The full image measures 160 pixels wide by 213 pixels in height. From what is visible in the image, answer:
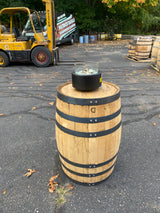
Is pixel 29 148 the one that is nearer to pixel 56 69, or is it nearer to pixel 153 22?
pixel 56 69

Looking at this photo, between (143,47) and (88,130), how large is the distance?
8247mm

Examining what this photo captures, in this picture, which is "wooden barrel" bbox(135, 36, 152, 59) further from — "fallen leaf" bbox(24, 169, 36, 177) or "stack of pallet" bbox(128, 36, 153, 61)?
"fallen leaf" bbox(24, 169, 36, 177)

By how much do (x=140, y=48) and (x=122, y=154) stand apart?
7.56 metres

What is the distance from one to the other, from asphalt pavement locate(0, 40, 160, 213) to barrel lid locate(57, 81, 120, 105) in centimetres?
117

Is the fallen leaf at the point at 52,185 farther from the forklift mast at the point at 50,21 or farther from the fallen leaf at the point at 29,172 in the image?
the forklift mast at the point at 50,21

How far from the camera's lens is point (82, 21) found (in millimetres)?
20078

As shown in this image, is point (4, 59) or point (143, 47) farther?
point (143, 47)

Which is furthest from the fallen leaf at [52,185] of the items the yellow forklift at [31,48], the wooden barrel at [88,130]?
the yellow forklift at [31,48]

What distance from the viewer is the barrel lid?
1751mm

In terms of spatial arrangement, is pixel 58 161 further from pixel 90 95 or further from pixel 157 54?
pixel 157 54

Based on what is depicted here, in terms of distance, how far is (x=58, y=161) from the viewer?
8.66ft

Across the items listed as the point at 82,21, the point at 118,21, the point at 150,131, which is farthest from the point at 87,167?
the point at 118,21

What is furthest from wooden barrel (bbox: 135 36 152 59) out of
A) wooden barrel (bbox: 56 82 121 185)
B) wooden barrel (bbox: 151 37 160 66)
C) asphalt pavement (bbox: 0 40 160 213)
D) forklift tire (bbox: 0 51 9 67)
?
wooden barrel (bbox: 56 82 121 185)

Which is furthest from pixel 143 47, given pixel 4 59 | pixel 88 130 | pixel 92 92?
pixel 88 130
